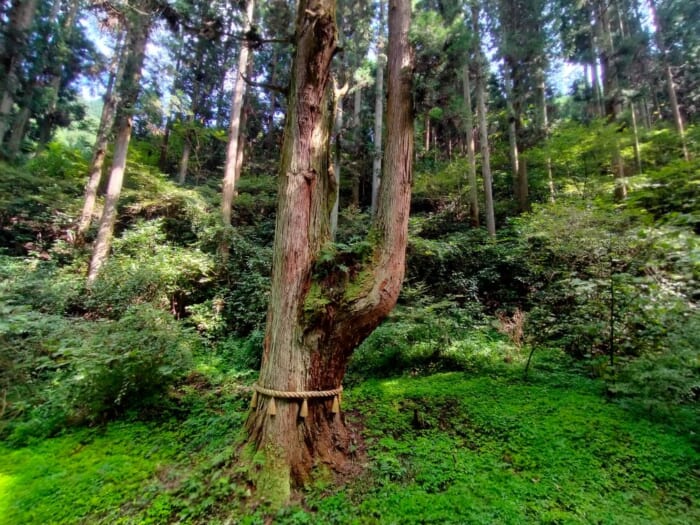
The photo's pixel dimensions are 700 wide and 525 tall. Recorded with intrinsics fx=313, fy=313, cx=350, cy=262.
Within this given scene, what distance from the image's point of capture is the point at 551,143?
10.1 metres

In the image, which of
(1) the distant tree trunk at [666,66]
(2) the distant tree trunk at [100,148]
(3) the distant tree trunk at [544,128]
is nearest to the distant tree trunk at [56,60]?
Result: (2) the distant tree trunk at [100,148]

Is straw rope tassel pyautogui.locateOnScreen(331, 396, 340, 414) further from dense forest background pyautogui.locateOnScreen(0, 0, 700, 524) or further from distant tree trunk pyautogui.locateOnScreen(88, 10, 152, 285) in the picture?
distant tree trunk pyautogui.locateOnScreen(88, 10, 152, 285)

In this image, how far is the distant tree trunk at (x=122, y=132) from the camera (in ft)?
25.5

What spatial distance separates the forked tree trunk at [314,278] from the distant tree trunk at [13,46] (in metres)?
14.4

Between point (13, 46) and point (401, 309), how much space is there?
15.9m

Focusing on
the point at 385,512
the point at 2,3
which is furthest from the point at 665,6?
the point at 2,3

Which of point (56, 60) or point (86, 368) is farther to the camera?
point (56, 60)

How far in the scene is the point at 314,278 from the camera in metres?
2.66

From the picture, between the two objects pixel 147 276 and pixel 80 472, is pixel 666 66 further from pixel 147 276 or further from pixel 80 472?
pixel 80 472

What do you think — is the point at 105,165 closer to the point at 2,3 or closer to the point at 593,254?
the point at 2,3

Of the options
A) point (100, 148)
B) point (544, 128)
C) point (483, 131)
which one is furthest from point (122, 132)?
point (544, 128)

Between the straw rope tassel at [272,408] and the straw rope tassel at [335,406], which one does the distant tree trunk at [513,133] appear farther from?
the straw rope tassel at [272,408]

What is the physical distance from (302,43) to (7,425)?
483 cm

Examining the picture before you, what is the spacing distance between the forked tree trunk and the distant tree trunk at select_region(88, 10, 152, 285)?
7.34 metres
